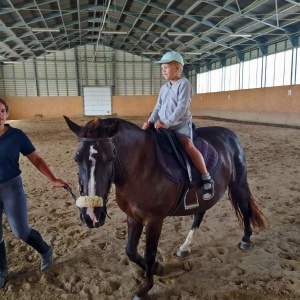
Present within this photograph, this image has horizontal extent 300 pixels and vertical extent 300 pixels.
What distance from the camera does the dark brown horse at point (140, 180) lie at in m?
1.75

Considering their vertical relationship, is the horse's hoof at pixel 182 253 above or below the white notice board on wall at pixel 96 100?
below

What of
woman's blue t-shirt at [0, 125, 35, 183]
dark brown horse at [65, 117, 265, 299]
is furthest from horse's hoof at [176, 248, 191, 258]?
woman's blue t-shirt at [0, 125, 35, 183]

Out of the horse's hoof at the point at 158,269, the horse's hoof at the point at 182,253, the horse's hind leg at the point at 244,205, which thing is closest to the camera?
the horse's hoof at the point at 158,269

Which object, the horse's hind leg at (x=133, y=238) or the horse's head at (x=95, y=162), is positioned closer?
the horse's head at (x=95, y=162)

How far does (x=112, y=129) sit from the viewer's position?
1.79 m

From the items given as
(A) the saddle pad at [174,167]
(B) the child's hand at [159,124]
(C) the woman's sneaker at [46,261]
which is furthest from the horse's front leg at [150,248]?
(C) the woman's sneaker at [46,261]

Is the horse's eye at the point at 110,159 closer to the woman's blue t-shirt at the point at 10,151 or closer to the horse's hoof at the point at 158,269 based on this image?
the woman's blue t-shirt at the point at 10,151

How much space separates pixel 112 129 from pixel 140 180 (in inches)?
21.5

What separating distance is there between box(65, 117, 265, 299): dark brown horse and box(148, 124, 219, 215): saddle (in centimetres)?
5

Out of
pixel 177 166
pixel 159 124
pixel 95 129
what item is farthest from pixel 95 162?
pixel 177 166

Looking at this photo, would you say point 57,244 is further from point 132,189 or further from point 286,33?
point 286,33

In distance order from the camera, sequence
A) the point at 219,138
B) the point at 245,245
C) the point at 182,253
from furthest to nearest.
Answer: the point at 219,138 < the point at 245,245 < the point at 182,253

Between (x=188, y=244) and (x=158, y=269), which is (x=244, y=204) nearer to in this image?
(x=188, y=244)

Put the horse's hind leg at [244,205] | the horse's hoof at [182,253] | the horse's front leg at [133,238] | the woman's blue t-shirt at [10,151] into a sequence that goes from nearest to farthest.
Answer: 1. the woman's blue t-shirt at [10,151]
2. the horse's front leg at [133,238]
3. the horse's hoof at [182,253]
4. the horse's hind leg at [244,205]
